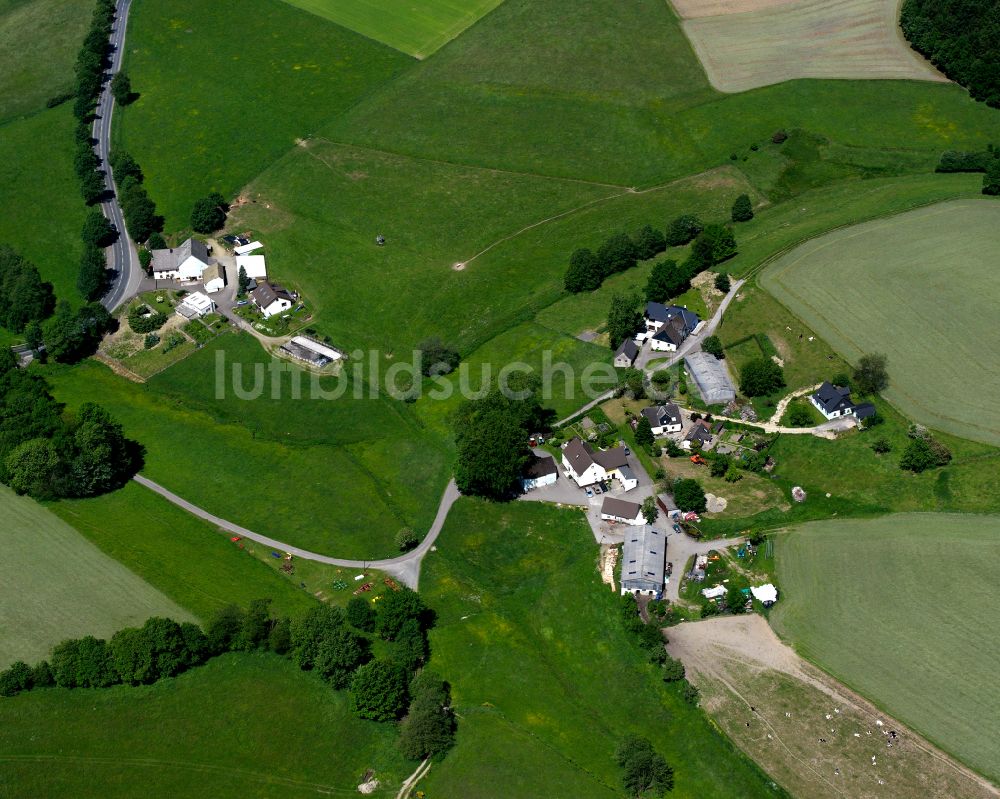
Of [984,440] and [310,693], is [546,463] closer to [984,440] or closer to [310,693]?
[310,693]

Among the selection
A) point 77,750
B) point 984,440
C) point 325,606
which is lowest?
point 77,750

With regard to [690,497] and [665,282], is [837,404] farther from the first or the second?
[665,282]

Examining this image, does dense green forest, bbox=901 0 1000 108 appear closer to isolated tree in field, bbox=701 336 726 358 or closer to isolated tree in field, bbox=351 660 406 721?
isolated tree in field, bbox=701 336 726 358

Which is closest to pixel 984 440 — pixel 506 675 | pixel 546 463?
pixel 546 463

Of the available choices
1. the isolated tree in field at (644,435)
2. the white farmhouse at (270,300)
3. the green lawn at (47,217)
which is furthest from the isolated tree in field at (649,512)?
the green lawn at (47,217)

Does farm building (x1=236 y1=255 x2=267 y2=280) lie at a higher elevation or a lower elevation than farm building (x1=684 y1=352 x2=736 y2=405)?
lower

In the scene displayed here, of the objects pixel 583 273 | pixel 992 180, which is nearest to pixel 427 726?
pixel 583 273

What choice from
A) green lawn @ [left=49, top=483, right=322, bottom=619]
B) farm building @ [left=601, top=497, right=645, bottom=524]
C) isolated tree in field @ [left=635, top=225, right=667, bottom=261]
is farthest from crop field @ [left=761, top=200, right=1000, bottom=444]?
green lawn @ [left=49, top=483, right=322, bottom=619]
